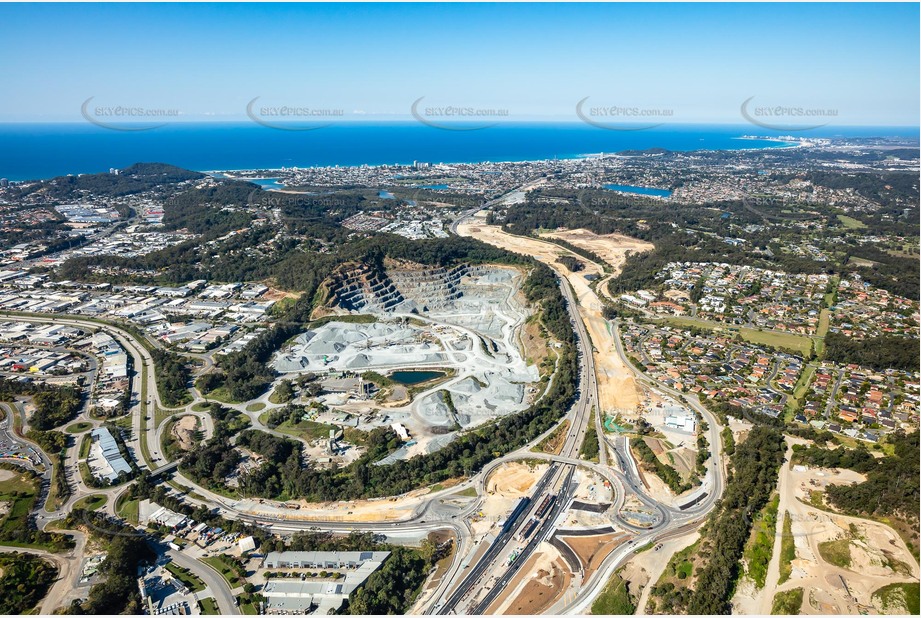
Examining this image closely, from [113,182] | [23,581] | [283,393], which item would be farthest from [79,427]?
[113,182]

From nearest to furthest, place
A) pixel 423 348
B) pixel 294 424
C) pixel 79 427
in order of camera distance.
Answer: pixel 79 427, pixel 294 424, pixel 423 348

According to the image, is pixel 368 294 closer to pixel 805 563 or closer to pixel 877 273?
pixel 805 563

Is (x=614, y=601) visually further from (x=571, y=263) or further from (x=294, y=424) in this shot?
(x=571, y=263)

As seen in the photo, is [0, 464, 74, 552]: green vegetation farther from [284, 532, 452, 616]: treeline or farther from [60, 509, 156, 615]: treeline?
[284, 532, 452, 616]: treeline

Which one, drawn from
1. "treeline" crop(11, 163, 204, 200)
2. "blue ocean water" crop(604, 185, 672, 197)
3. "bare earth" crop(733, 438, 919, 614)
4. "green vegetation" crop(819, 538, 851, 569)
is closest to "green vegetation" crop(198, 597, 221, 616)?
"bare earth" crop(733, 438, 919, 614)

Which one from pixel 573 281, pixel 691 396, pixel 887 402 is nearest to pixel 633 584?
pixel 691 396

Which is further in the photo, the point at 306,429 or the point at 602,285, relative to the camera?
the point at 602,285
